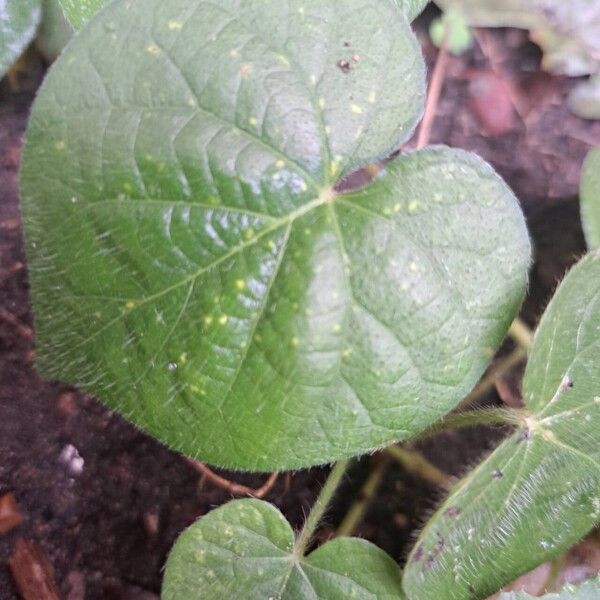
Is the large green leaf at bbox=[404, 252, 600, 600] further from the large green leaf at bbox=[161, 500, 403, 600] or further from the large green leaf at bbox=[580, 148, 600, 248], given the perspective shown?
the large green leaf at bbox=[580, 148, 600, 248]

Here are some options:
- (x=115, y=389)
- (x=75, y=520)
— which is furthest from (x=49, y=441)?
(x=115, y=389)

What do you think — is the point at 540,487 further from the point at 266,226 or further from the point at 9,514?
the point at 9,514

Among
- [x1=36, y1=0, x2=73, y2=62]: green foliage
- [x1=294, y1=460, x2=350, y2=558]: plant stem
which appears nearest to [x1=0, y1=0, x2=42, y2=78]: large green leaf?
[x1=36, y1=0, x2=73, y2=62]: green foliage

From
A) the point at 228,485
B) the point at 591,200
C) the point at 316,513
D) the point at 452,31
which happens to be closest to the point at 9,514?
the point at 228,485

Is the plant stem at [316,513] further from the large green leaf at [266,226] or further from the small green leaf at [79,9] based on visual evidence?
the small green leaf at [79,9]

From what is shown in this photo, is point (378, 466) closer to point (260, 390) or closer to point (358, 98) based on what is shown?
point (260, 390)

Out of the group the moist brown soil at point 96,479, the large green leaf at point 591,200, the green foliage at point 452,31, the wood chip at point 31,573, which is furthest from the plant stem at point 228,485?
the green foliage at point 452,31
